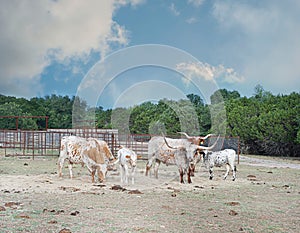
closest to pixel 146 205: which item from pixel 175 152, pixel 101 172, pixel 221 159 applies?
pixel 101 172

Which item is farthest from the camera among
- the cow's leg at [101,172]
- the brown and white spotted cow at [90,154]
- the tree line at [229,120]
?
the tree line at [229,120]

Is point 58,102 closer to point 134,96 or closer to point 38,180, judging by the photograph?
point 134,96

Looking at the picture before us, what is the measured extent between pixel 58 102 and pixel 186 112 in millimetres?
36607

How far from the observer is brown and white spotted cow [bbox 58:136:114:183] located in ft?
38.4

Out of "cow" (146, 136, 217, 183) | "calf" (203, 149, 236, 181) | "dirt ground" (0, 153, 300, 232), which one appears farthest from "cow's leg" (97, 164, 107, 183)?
"calf" (203, 149, 236, 181)

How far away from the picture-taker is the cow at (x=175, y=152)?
1217 cm

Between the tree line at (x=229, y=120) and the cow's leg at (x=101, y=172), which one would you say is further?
the tree line at (x=229, y=120)

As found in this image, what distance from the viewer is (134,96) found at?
1906 centimetres

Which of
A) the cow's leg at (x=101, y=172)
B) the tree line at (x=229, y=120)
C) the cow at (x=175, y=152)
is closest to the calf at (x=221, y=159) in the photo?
the cow at (x=175, y=152)

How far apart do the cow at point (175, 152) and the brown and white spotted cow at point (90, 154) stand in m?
1.67

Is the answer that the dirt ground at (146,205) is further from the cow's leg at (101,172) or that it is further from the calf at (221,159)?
the calf at (221,159)

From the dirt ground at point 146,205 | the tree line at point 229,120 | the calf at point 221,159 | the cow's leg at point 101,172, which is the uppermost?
the tree line at point 229,120

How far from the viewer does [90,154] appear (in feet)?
39.0

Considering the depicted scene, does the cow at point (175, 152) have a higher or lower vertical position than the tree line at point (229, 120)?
lower
